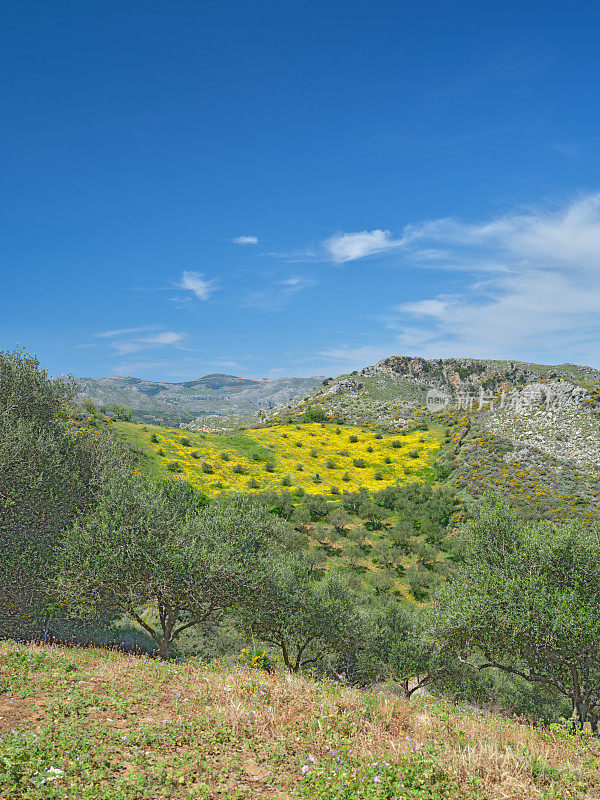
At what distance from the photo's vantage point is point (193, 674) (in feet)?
54.1

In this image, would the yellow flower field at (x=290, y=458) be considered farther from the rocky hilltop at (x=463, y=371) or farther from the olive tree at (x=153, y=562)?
the rocky hilltop at (x=463, y=371)

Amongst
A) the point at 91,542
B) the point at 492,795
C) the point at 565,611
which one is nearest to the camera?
the point at 492,795

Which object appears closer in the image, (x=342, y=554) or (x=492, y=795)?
(x=492, y=795)

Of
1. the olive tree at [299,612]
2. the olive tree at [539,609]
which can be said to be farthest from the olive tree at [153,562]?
the olive tree at [539,609]

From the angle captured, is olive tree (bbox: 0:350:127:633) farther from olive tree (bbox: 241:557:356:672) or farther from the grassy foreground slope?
olive tree (bbox: 241:557:356:672)

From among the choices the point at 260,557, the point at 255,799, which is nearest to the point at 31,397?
the point at 260,557

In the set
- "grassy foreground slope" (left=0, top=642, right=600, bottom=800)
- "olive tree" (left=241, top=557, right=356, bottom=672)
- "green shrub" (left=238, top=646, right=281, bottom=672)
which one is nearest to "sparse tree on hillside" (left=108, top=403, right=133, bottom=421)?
"green shrub" (left=238, top=646, right=281, bottom=672)

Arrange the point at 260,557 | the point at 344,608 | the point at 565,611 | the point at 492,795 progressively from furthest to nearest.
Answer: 1. the point at 344,608
2. the point at 260,557
3. the point at 565,611
4. the point at 492,795

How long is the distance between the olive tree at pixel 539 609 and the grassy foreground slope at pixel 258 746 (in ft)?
28.6

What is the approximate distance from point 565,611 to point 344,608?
1562 cm

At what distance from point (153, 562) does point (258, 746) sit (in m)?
16.1

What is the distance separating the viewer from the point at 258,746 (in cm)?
1073

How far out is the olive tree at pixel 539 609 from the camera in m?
20.4

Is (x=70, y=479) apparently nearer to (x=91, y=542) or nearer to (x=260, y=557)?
(x=91, y=542)
